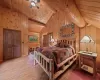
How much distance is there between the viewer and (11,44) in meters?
4.77

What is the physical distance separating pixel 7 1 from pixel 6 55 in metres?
3.30

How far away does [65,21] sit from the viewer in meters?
4.66

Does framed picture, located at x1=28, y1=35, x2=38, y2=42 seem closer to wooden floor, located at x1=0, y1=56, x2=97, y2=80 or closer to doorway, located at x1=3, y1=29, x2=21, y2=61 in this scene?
doorway, located at x1=3, y1=29, x2=21, y2=61

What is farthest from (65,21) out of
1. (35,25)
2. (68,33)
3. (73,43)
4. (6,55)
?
(6,55)

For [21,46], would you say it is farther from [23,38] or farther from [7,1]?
[7,1]

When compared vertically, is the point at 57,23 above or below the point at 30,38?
above

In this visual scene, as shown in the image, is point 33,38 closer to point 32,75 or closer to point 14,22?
point 14,22

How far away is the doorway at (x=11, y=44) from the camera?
14.7 ft

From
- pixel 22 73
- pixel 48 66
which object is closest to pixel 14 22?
pixel 22 73

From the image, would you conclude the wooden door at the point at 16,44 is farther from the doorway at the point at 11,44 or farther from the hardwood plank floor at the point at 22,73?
the hardwood plank floor at the point at 22,73

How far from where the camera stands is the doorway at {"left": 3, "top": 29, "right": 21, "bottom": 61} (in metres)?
4.47

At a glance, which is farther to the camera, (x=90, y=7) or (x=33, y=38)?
(x=33, y=38)

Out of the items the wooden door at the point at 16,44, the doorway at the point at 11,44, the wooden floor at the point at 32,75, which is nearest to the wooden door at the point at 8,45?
the doorway at the point at 11,44

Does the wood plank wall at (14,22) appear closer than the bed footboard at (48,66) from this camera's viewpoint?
No
